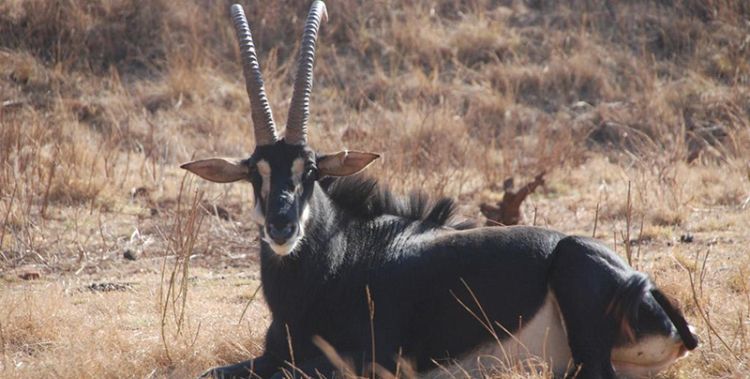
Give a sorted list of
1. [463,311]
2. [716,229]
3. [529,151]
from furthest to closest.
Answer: [529,151]
[716,229]
[463,311]

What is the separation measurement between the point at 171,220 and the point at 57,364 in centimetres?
468

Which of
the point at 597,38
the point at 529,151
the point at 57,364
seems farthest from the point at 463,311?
the point at 597,38

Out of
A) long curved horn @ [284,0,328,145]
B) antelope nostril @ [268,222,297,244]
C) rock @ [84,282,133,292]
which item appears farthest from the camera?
rock @ [84,282,133,292]

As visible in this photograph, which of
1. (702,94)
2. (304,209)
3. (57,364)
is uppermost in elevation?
(304,209)

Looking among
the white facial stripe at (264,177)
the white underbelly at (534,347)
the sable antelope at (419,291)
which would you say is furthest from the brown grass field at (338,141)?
the white facial stripe at (264,177)

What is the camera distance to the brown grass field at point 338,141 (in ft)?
26.7

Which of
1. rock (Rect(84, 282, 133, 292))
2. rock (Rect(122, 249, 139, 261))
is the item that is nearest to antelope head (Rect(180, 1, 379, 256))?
rock (Rect(84, 282, 133, 292))

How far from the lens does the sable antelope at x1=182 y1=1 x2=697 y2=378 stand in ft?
21.6

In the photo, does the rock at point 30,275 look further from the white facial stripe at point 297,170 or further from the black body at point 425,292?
the white facial stripe at point 297,170

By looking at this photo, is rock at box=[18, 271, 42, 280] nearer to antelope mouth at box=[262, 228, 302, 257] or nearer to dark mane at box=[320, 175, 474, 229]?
dark mane at box=[320, 175, 474, 229]

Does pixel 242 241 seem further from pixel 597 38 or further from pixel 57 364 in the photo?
pixel 597 38

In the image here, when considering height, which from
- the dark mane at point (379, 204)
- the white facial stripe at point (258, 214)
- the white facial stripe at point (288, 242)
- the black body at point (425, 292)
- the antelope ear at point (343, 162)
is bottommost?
the black body at point (425, 292)

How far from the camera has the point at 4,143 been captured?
466 inches

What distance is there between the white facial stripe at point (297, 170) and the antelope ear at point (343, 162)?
0.73ft
